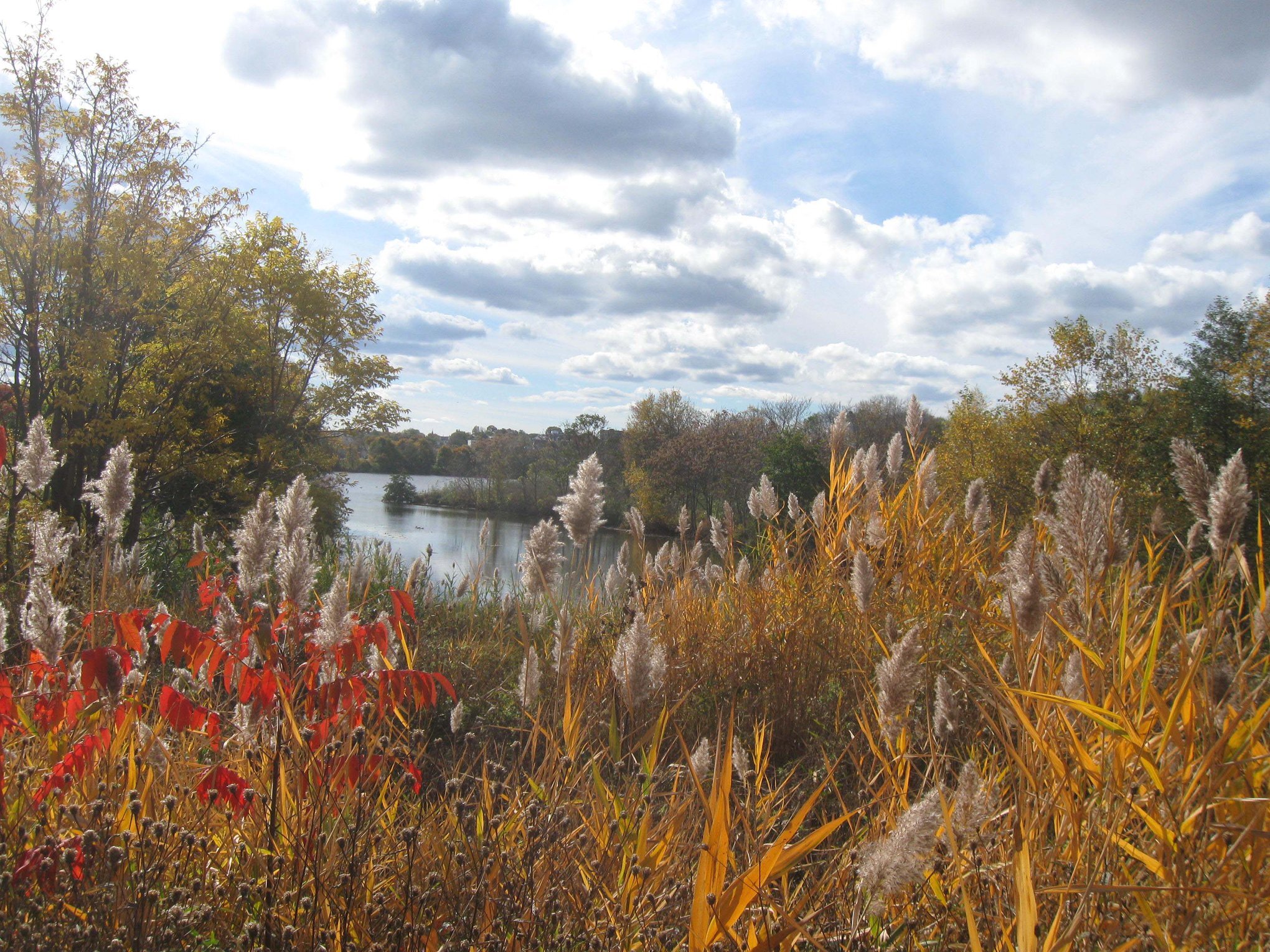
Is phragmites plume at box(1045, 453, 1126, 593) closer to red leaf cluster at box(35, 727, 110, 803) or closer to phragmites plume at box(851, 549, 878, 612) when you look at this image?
phragmites plume at box(851, 549, 878, 612)

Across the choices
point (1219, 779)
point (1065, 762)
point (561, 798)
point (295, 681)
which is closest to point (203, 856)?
point (295, 681)

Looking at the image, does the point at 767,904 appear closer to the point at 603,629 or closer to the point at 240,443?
the point at 603,629

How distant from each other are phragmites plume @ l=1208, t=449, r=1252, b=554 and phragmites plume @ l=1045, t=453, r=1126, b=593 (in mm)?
300

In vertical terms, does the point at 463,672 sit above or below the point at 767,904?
below

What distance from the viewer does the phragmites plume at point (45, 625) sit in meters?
2.25

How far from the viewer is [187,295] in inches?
557

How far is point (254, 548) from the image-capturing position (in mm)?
2150

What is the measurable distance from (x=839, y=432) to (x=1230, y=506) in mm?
3233

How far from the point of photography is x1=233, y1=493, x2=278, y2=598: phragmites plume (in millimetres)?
2129

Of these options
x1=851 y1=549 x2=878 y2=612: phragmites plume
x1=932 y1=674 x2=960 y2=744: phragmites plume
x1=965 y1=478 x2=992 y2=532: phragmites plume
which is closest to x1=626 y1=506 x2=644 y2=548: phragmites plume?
x1=965 y1=478 x2=992 y2=532: phragmites plume

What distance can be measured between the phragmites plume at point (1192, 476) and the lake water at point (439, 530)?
5755mm

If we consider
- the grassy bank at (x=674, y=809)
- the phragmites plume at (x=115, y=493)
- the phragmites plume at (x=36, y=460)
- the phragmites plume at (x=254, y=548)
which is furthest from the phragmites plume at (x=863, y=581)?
the phragmites plume at (x=36, y=460)

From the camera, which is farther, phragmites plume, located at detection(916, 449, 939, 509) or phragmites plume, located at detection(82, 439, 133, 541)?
phragmites plume, located at detection(916, 449, 939, 509)

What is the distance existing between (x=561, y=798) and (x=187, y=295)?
15.3 meters
